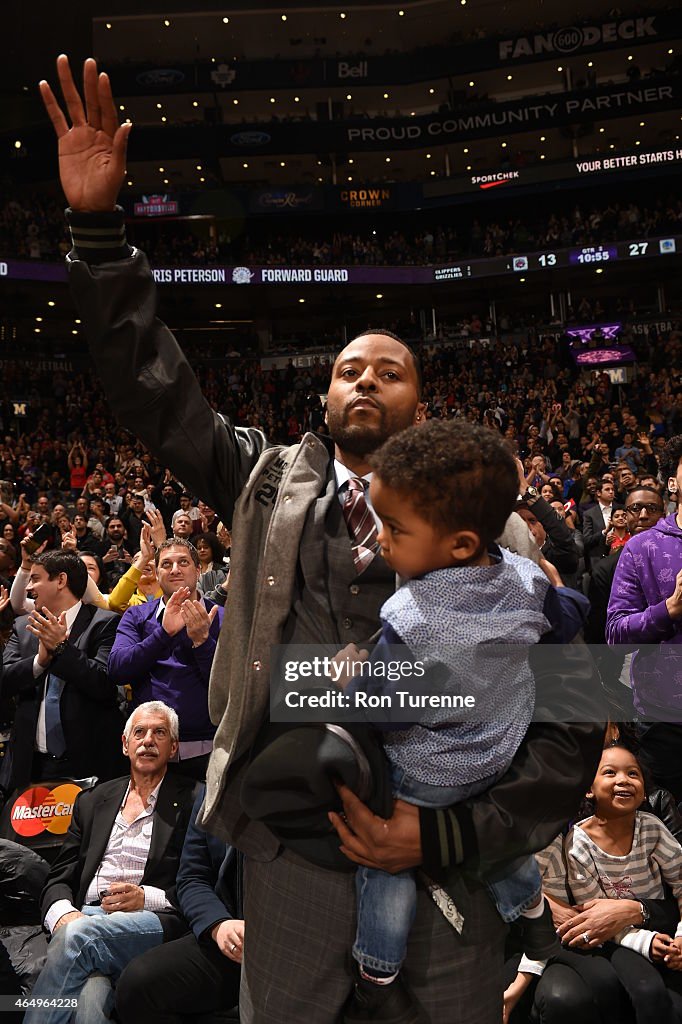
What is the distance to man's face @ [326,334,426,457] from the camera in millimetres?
1883

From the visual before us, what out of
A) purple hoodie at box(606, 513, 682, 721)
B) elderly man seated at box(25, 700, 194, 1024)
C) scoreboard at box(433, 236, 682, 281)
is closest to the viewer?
elderly man seated at box(25, 700, 194, 1024)

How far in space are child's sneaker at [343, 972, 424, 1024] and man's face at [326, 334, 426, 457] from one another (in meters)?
1.00

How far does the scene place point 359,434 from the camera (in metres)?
1.87

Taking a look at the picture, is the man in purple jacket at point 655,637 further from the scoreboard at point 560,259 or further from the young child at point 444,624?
the scoreboard at point 560,259

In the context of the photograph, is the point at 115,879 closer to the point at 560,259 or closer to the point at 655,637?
the point at 655,637

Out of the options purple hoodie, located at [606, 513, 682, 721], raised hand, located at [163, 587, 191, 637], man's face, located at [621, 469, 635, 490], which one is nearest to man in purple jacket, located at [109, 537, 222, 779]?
raised hand, located at [163, 587, 191, 637]

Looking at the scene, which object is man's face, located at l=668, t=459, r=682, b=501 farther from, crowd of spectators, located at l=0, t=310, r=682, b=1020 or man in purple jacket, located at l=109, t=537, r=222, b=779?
man in purple jacket, located at l=109, t=537, r=222, b=779

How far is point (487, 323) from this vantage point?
28.9 m

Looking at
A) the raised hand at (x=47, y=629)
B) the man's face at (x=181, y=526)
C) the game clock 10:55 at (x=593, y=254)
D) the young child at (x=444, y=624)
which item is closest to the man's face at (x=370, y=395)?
the young child at (x=444, y=624)

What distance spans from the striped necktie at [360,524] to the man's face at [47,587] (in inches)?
132

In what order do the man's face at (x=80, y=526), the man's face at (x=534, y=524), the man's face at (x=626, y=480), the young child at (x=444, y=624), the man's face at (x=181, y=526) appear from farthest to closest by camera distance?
the man's face at (x=80, y=526) → the man's face at (x=626, y=480) → the man's face at (x=181, y=526) → the man's face at (x=534, y=524) → the young child at (x=444, y=624)

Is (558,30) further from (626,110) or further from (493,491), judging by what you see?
(493,491)

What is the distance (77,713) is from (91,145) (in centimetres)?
326

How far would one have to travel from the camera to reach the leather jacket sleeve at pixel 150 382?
1705 millimetres
